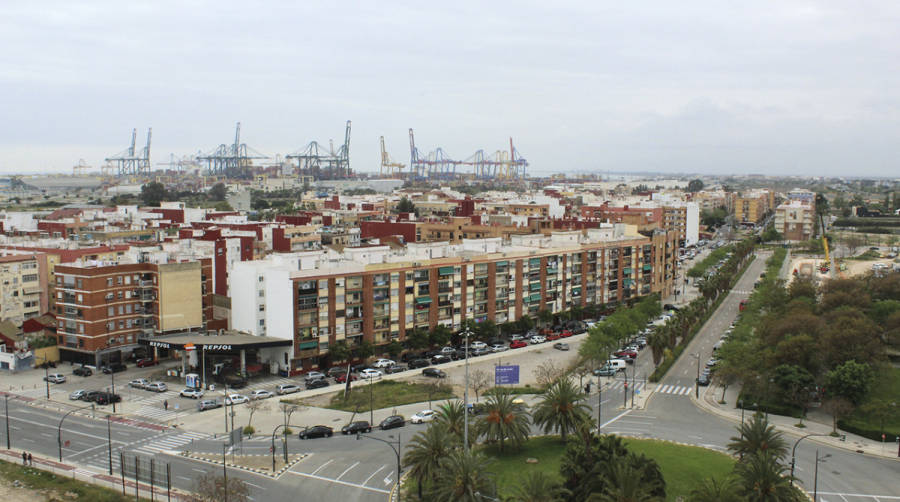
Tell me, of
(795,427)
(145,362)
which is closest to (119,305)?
(145,362)

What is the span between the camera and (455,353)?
36531 mm

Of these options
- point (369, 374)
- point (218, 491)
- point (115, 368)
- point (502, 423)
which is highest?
point (502, 423)

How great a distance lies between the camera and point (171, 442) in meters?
24.4

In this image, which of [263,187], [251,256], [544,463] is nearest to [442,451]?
[544,463]

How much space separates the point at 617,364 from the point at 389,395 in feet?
35.9

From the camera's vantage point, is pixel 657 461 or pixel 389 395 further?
pixel 389 395

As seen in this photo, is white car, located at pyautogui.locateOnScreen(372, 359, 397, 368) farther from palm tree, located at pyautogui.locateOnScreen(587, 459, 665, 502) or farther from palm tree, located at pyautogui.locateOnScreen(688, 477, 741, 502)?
palm tree, located at pyautogui.locateOnScreen(688, 477, 741, 502)

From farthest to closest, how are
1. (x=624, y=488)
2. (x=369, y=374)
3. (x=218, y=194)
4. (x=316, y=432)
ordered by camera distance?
(x=218, y=194), (x=369, y=374), (x=316, y=432), (x=624, y=488)

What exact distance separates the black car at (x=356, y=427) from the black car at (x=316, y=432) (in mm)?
453

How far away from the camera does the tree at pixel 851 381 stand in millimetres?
26750

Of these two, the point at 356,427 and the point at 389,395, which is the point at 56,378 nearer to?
the point at 389,395

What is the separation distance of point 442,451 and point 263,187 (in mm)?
145490

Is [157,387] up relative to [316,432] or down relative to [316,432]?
down

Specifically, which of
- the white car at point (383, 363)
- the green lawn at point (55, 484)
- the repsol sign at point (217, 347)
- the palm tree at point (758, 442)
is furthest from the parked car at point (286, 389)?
the palm tree at point (758, 442)
